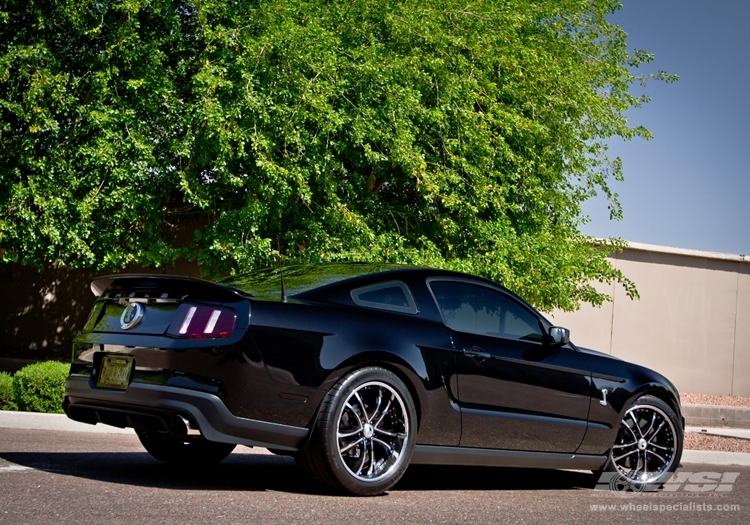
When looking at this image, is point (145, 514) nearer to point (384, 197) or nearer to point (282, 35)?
point (282, 35)

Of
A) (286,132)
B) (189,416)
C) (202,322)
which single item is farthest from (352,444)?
(286,132)

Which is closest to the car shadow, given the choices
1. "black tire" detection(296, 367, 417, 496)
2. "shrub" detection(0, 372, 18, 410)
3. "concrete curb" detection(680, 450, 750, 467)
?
"black tire" detection(296, 367, 417, 496)

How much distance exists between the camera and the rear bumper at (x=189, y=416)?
5.35 meters

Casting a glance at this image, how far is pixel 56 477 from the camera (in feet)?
18.8

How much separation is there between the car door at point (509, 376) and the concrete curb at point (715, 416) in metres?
10.6

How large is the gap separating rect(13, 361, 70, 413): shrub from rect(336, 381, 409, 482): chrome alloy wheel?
21.9 ft

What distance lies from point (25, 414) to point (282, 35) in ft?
21.3

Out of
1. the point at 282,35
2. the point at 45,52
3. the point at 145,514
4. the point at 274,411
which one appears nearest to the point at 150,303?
the point at 274,411

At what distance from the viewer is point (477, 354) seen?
638cm

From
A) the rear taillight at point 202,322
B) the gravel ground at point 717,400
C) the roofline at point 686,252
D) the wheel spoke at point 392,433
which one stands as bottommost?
the gravel ground at point 717,400

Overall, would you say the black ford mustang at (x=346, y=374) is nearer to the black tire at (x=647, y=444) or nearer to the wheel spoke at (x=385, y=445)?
the wheel spoke at (x=385, y=445)

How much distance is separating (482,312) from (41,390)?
682 cm

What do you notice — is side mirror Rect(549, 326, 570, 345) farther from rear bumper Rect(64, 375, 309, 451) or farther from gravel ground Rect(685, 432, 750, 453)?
gravel ground Rect(685, 432, 750, 453)

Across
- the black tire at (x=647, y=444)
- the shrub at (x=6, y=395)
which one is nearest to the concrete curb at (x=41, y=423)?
the shrub at (x=6, y=395)
